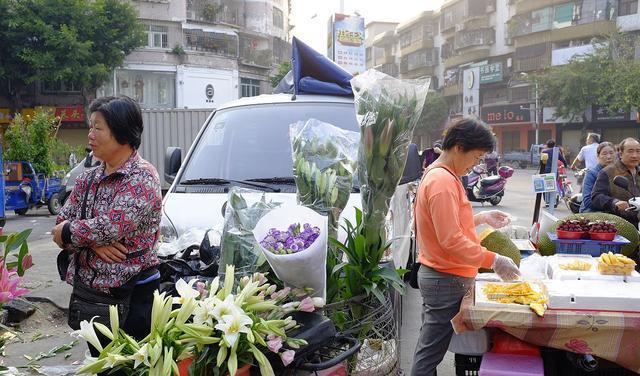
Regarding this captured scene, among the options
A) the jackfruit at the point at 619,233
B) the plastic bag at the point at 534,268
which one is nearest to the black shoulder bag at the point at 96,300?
the plastic bag at the point at 534,268

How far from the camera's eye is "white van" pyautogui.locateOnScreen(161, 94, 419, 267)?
4.41 metres

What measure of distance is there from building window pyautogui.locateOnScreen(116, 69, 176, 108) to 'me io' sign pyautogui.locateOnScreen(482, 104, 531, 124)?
23.8m

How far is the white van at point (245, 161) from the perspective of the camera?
4406mm

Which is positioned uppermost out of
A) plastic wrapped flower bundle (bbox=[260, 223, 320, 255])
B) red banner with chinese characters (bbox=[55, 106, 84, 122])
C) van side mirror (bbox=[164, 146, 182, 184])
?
red banner with chinese characters (bbox=[55, 106, 84, 122])

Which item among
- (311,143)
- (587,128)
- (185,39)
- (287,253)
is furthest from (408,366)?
(587,128)

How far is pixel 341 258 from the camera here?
2934 mm

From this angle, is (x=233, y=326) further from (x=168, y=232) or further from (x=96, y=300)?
(x=168, y=232)

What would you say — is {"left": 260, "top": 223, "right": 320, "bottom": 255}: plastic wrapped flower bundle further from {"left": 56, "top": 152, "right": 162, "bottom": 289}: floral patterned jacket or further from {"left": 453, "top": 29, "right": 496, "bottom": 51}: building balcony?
{"left": 453, "top": 29, "right": 496, "bottom": 51}: building balcony

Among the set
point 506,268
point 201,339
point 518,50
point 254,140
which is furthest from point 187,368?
point 518,50

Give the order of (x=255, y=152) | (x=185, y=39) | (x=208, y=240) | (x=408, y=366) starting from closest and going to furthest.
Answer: (x=208, y=240) < (x=408, y=366) < (x=255, y=152) < (x=185, y=39)

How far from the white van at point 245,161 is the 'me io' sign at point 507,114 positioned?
41.7 meters

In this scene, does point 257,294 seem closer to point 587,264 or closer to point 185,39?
point 587,264

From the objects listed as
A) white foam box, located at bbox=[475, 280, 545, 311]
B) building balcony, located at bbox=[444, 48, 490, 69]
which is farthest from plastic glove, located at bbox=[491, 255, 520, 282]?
building balcony, located at bbox=[444, 48, 490, 69]

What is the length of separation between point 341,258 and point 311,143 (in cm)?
60
